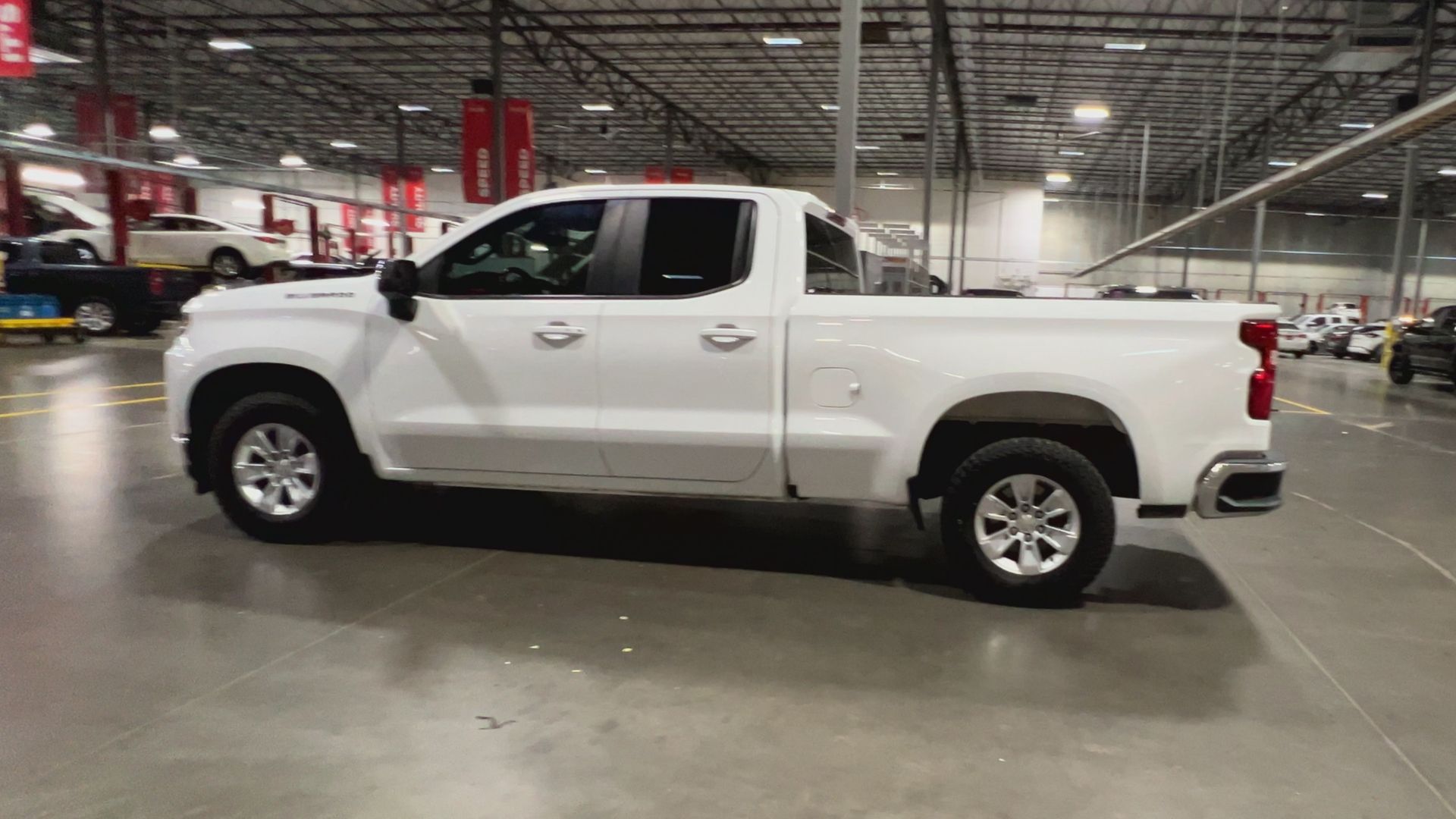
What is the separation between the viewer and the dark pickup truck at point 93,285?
51.1 feet

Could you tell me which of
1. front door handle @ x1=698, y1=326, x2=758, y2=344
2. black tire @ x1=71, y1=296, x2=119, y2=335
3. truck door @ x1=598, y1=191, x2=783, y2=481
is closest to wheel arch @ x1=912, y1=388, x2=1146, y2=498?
truck door @ x1=598, y1=191, x2=783, y2=481

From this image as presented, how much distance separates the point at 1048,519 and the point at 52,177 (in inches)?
1170

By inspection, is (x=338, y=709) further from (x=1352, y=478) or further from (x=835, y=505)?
(x=1352, y=478)

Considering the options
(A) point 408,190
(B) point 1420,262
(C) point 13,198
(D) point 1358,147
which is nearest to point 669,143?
(A) point 408,190

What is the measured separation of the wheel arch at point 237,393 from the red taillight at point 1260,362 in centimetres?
427

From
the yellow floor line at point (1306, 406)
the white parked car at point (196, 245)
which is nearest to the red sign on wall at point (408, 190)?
the white parked car at point (196, 245)

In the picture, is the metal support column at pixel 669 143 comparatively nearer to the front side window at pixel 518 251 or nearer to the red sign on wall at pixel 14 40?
the red sign on wall at pixel 14 40

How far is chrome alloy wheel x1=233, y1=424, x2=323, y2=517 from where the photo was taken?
15.8 ft

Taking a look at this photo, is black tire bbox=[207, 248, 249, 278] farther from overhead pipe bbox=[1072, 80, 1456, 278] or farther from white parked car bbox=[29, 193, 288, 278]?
overhead pipe bbox=[1072, 80, 1456, 278]

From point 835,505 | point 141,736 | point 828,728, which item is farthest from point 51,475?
point 828,728

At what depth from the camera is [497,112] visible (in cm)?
1886

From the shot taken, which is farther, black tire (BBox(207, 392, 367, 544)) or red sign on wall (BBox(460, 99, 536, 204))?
red sign on wall (BBox(460, 99, 536, 204))

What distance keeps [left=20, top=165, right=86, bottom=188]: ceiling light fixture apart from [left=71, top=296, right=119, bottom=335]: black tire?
10.5m

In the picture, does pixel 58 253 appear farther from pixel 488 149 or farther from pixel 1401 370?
pixel 1401 370
